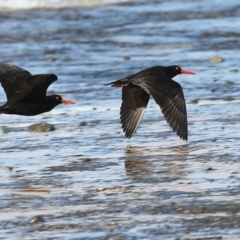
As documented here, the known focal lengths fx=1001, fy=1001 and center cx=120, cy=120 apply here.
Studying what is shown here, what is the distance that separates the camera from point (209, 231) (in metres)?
6.36

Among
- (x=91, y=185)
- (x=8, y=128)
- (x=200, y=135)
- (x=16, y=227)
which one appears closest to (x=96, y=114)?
(x=8, y=128)

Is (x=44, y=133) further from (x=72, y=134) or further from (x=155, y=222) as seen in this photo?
(x=155, y=222)

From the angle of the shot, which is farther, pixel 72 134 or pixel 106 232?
pixel 72 134

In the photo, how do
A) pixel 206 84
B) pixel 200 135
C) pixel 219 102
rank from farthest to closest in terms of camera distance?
pixel 206 84 → pixel 219 102 → pixel 200 135

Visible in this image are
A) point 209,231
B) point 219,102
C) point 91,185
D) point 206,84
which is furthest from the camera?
point 206,84

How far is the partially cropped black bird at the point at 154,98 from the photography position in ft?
30.8

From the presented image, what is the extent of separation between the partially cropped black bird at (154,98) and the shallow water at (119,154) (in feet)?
0.50

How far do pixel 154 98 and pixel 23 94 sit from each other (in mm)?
1271

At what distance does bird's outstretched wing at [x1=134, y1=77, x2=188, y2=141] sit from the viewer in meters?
9.36

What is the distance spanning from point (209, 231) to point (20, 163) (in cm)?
281

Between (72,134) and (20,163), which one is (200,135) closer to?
(72,134)

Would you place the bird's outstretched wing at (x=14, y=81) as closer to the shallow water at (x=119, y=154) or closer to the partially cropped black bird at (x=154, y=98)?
the shallow water at (x=119, y=154)

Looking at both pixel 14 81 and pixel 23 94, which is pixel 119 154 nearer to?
pixel 23 94

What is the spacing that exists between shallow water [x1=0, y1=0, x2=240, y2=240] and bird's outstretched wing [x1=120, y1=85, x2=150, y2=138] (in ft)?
0.57
